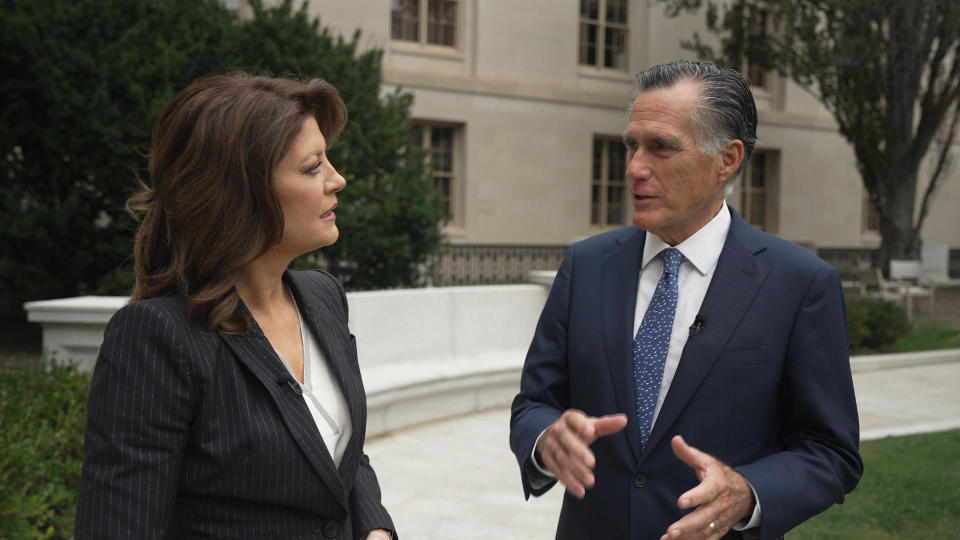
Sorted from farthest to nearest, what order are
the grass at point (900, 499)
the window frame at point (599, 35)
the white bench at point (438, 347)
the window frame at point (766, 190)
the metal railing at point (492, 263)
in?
the window frame at point (766, 190) → the window frame at point (599, 35) → the metal railing at point (492, 263) → the white bench at point (438, 347) → the grass at point (900, 499)

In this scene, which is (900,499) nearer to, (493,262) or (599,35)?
(493,262)

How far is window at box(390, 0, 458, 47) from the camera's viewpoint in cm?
2148

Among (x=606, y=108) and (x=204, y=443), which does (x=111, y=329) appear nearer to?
(x=204, y=443)

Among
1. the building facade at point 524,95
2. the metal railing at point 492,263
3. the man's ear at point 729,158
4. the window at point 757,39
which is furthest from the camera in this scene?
the window at point 757,39

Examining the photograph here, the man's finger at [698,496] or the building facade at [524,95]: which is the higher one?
the building facade at [524,95]

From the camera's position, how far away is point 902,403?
30.9 ft

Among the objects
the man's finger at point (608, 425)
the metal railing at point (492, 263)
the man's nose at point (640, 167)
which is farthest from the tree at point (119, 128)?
the metal railing at point (492, 263)

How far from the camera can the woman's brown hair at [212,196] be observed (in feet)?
6.36

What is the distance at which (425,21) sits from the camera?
71.2 ft

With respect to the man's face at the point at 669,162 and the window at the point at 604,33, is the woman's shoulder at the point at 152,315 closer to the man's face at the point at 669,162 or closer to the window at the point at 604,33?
the man's face at the point at 669,162

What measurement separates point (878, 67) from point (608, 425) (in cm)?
2199

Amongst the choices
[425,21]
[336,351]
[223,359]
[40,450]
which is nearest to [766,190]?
[425,21]

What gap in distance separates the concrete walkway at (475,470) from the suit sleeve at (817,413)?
3.35 m

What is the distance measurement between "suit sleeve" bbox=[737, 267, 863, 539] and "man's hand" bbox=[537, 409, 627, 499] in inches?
14.9
